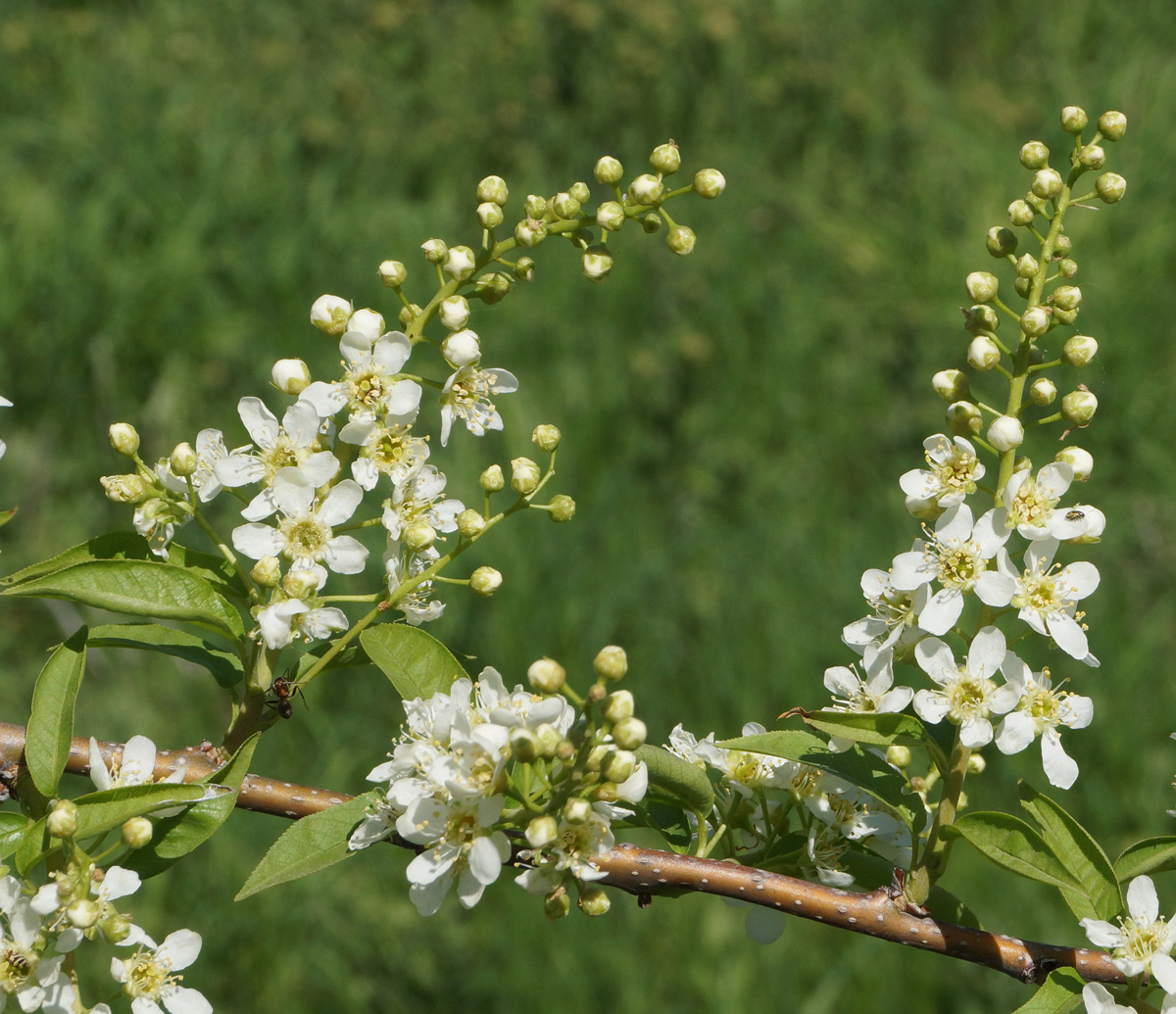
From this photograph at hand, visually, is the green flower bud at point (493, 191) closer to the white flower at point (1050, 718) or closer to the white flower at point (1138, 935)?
the white flower at point (1050, 718)

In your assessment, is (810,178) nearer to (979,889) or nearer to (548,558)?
(548,558)

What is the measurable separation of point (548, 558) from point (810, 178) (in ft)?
11.0

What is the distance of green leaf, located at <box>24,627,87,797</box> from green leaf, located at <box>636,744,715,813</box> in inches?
31.4

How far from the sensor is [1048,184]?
183cm

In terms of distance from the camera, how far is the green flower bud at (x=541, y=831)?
151 cm

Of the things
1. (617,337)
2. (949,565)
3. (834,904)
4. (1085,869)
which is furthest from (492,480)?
(617,337)

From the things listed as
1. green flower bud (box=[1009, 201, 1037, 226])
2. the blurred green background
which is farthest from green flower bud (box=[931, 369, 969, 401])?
the blurred green background

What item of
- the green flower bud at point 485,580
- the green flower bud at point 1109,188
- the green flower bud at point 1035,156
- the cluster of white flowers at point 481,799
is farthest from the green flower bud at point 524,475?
the green flower bud at point 1109,188

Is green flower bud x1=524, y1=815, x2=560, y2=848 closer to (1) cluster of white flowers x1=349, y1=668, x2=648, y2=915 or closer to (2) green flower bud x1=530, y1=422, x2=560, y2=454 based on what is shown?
(1) cluster of white flowers x1=349, y1=668, x2=648, y2=915

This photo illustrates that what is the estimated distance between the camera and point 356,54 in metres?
7.84

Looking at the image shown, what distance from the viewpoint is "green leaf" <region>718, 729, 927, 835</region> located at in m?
1.72

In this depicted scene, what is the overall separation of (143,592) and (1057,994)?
1383 mm

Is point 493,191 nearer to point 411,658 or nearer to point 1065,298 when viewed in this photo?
point 411,658

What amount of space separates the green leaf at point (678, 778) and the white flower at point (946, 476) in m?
0.50
